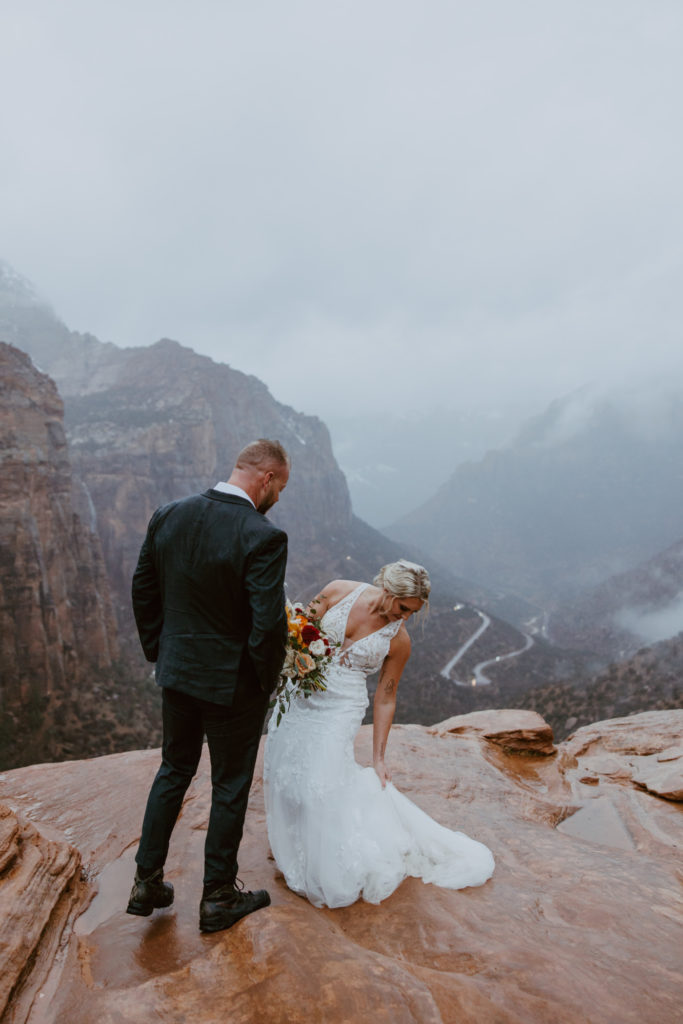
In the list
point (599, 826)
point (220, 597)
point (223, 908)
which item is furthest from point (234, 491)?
point (599, 826)

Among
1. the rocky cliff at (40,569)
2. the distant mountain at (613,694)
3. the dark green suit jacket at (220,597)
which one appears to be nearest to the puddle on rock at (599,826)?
the dark green suit jacket at (220,597)

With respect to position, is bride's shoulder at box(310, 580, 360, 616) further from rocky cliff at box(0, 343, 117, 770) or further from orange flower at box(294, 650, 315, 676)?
rocky cliff at box(0, 343, 117, 770)

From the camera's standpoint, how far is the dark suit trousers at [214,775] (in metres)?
3.46

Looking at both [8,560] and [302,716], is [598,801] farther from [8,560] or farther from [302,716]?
[8,560]

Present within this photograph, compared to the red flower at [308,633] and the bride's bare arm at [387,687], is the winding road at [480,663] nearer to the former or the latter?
the bride's bare arm at [387,687]

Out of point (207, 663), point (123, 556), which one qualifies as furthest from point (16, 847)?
point (123, 556)

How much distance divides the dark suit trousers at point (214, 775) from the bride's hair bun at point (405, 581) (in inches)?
54.3

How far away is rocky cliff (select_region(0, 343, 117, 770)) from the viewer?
36375 mm

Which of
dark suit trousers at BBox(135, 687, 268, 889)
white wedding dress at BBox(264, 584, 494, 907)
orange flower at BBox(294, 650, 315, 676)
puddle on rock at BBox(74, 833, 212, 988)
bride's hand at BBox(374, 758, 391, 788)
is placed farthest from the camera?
bride's hand at BBox(374, 758, 391, 788)

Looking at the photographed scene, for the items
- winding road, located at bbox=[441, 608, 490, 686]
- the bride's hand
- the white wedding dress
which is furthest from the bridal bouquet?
winding road, located at bbox=[441, 608, 490, 686]

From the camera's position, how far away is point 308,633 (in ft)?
14.2

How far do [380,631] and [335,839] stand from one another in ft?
5.23

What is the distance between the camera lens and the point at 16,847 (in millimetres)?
3840

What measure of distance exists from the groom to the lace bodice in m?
1.06
